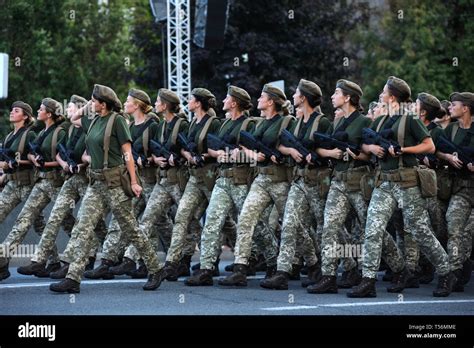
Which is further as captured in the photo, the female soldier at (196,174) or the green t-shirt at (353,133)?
the female soldier at (196,174)

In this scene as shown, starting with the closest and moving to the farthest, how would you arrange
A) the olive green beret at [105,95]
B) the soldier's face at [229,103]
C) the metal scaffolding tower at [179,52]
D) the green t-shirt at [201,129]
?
the olive green beret at [105,95], the soldier's face at [229,103], the green t-shirt at [201,129], the metal scaffolding tower at [179,52]

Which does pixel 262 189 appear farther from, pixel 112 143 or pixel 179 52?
pixel 179 52

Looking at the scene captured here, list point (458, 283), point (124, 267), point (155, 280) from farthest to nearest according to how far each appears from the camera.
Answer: point (124, 267)
point (458, 283)
point (155, 280)

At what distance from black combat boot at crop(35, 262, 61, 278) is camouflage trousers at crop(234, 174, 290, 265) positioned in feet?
8.08

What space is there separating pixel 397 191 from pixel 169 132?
10.9 ft

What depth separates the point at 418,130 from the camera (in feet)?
41.1

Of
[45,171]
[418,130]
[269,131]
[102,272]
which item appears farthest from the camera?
[45,171]

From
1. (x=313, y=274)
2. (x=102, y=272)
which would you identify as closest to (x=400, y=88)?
(x=313, y=274)

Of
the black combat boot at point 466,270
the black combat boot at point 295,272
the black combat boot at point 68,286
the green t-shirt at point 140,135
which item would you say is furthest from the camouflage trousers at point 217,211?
the black combat boot at point 466,270

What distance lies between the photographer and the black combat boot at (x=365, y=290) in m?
12.6

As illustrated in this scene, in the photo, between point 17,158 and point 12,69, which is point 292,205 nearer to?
point 17,158

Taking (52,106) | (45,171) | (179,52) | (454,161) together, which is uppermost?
(179,52)

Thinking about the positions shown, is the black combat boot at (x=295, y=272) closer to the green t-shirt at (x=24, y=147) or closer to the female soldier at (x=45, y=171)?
the female soldier at (x=45, y=171)

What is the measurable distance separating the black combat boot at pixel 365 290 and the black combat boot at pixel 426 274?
6.13 ft
